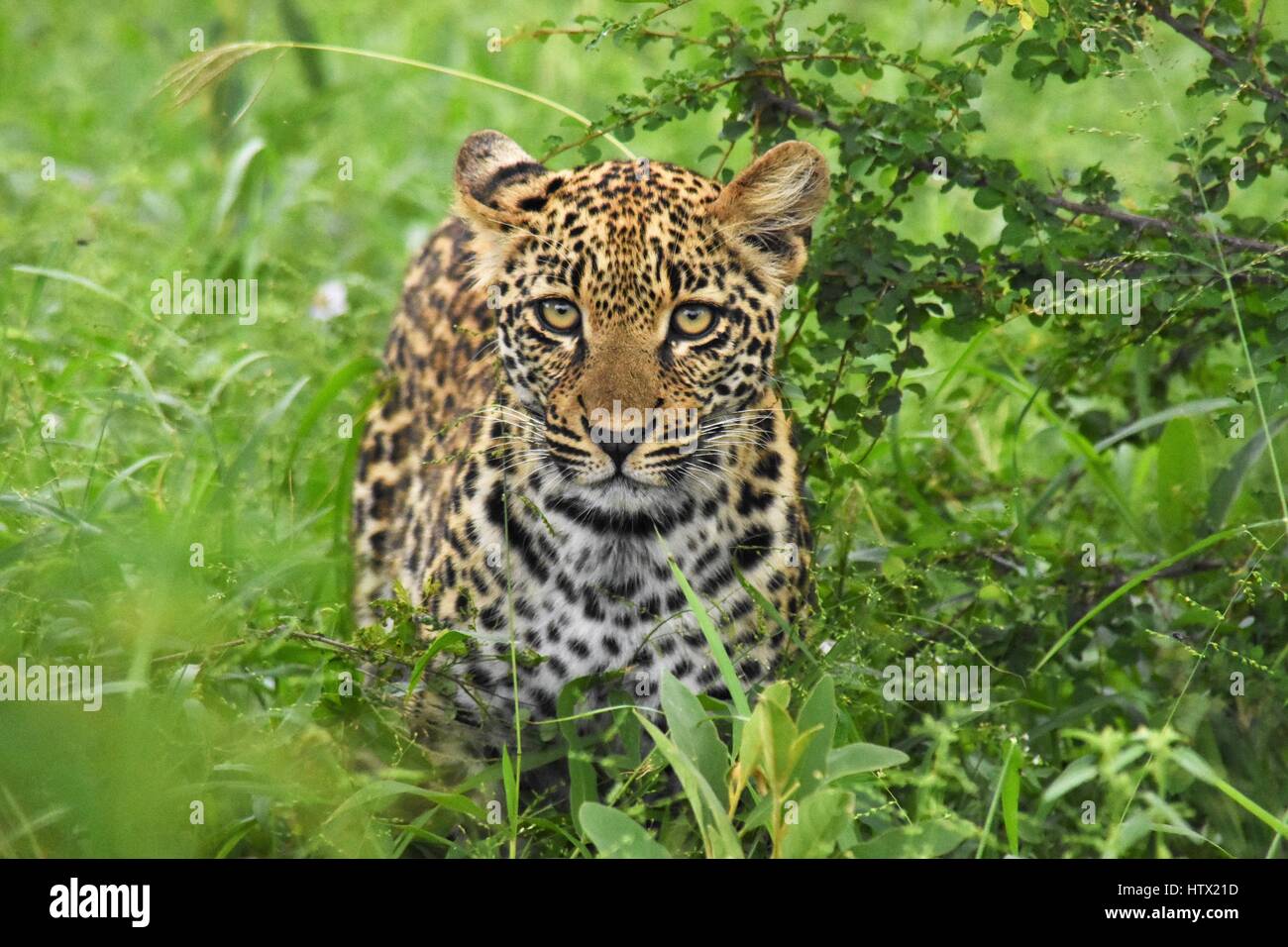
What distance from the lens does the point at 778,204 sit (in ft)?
14.6

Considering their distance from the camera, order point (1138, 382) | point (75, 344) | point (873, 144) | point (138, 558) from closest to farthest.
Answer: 1. point (138, 558)
2. point (873, 144)
3. point (1138, 382)
4. point (75, 344)

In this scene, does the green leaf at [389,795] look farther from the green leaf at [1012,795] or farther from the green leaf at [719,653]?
the green leaf at [1012,795]

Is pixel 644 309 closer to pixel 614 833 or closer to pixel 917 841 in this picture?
pixel 614 833

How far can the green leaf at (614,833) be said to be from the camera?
3541mm

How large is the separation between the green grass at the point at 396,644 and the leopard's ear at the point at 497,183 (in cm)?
26

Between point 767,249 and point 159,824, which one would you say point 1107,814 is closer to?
point 767,249

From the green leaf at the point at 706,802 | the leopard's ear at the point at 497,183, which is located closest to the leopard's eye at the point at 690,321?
the leopard's ear at the point at 497,183

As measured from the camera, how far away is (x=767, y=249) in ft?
15.0

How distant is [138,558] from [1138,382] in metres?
3.26

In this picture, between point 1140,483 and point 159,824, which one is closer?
point 159,824

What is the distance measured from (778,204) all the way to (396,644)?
1.51 m

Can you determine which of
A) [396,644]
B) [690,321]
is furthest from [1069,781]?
[396,644]
